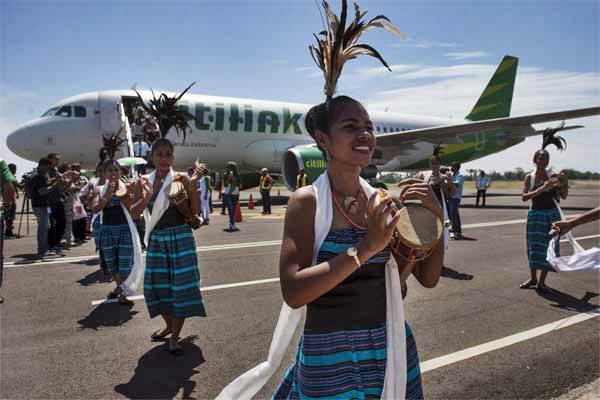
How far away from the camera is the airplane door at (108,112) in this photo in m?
15.5

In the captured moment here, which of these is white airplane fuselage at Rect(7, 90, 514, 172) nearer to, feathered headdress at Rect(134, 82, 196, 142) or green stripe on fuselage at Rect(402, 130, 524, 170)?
green stripe on fuselage at Rect(402, 130, 524, 170)

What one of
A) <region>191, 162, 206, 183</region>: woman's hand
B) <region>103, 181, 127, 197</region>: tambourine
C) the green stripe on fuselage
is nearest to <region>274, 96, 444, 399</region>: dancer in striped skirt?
<region>191, 162, 206, 183</region>: woman's hand

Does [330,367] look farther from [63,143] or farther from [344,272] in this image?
[63,143]

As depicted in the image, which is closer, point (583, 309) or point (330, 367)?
point (330, 367)

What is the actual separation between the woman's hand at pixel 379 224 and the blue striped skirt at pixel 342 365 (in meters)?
0.42

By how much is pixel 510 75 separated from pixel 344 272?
28.0m

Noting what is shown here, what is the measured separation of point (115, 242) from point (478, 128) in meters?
14.5

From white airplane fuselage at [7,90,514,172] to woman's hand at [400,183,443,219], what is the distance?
46.9ft

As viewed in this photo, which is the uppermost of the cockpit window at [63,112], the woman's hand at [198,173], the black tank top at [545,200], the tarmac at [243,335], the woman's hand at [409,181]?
the cockpit window at [63,112]

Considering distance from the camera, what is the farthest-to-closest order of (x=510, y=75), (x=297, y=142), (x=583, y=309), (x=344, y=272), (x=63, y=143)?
(x=510, y=75), (x=297, y=142), (x=63, y=143), (x=583, y=309), (x=344, y=272)

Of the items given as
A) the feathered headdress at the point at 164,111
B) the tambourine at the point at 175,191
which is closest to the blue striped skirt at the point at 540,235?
the tambourine at the point at 175,191

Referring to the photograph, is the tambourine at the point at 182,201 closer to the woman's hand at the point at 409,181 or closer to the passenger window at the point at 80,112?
the woman's hand at the point at 409,181

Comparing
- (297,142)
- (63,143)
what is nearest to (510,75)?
(297,142)

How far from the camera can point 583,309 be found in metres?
5.16
